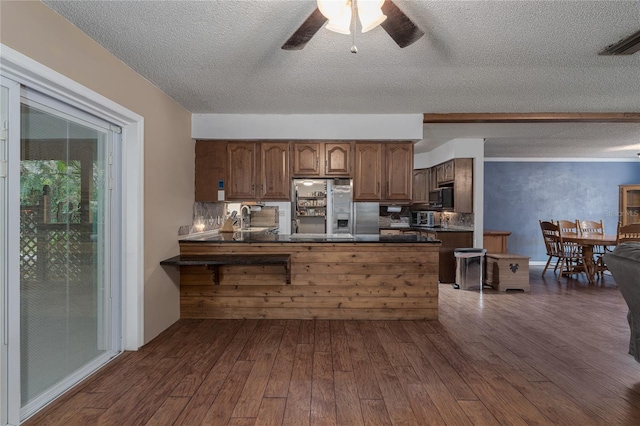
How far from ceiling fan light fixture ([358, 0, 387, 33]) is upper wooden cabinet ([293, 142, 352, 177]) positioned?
8.10 feet

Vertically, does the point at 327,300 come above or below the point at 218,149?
below

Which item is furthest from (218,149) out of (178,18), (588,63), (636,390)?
(636,390)

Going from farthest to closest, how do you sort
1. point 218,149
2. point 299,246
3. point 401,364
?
1. point 218,149
2. point 299,246
3. point 401,364

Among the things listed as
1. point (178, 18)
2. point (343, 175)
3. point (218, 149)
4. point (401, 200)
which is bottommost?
point (401, 200)

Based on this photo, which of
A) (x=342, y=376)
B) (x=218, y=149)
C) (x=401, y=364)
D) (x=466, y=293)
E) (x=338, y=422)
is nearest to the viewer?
(x=338, y=422)

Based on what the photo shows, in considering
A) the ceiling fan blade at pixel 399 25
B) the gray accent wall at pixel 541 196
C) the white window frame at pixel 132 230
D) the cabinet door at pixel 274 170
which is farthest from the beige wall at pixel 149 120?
the gray accent wall at pixel 541 196

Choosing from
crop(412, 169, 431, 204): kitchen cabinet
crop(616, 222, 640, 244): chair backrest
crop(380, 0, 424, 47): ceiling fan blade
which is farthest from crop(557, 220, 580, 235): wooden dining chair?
crop(380, 0, 424, 47): ceiling fan blade

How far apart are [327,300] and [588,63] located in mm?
3143

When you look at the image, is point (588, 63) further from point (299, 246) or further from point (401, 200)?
point (299, 246)

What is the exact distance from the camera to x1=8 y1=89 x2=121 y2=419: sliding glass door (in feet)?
6.36

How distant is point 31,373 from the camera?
1955 millimetres

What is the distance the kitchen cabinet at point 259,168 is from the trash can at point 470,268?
9.70 feet

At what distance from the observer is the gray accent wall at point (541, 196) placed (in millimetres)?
7254

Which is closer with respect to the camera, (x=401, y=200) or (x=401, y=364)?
(x=401, y=364)
